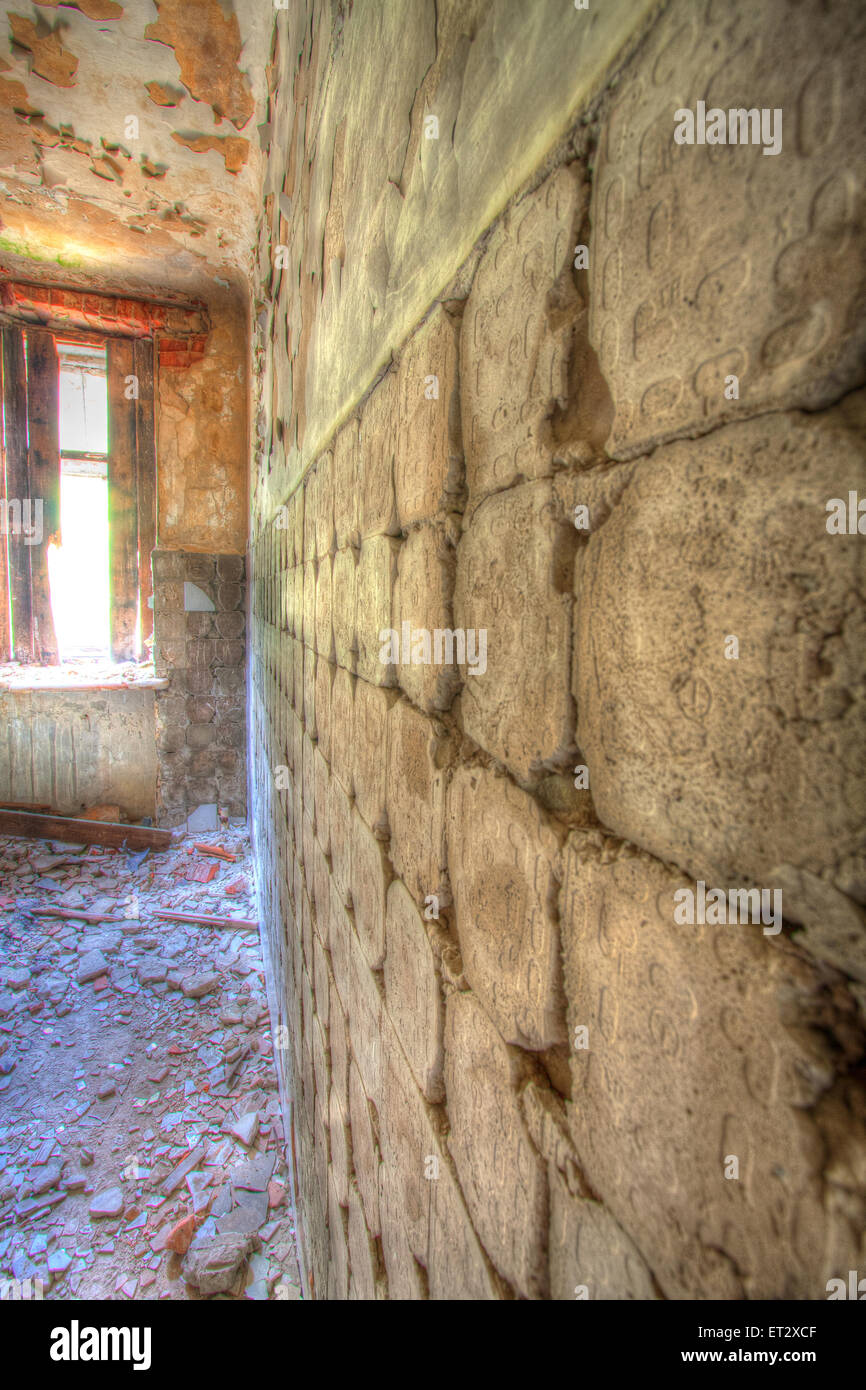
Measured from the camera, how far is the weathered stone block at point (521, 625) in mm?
487

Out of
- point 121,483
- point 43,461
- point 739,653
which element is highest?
point 43,461

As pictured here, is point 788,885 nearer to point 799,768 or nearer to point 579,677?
point 799,768

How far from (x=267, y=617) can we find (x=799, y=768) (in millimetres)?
3691

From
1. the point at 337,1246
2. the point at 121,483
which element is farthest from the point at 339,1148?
the point at 121,483

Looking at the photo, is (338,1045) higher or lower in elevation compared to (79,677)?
lower

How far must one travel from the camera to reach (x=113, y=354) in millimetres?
6312

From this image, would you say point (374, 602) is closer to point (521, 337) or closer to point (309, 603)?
point (521, 337)

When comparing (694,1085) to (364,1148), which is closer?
(694,1085)

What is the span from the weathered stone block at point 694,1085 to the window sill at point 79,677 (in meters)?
6.17

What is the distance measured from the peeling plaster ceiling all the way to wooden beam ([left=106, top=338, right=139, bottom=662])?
0.76 meters

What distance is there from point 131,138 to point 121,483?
10.1 feet

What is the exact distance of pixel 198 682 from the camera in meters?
6.11

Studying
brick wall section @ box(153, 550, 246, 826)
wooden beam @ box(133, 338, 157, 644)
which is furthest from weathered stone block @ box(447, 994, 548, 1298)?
wooden beam @ box(133, 338, 157, 644)
